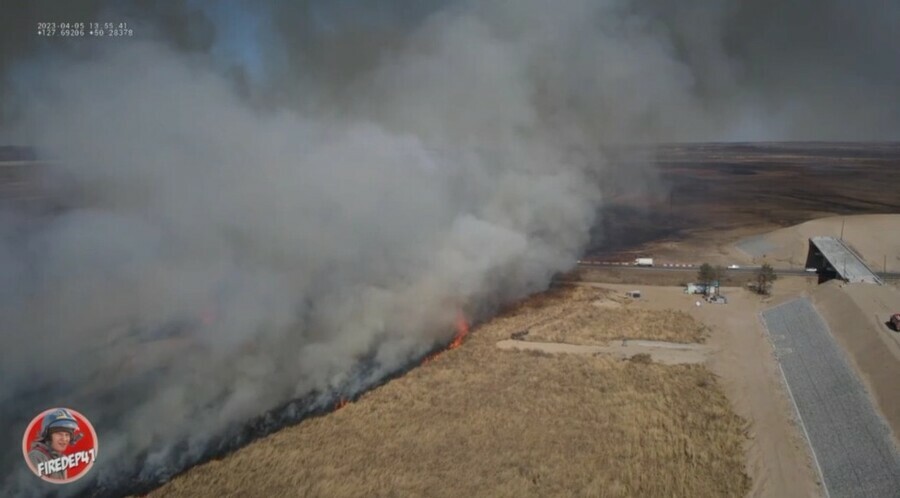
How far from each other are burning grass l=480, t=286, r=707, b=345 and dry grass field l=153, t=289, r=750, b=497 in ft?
11.0

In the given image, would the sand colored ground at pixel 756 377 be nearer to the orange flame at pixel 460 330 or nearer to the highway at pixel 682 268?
the highway at pixel 682 268

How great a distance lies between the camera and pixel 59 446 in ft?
41.7

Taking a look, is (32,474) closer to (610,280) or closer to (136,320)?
(136,320)

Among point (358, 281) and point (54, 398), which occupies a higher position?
point (358, 281)

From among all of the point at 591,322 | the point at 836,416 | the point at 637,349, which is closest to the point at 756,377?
the point at 836,416

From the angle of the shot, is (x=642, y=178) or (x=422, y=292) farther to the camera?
(x=642, y=178)

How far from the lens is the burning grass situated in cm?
2484

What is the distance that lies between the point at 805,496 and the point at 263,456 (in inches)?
571

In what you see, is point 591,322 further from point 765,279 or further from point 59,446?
point 59,446

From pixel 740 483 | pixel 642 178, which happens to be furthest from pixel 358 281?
pixel 642 178

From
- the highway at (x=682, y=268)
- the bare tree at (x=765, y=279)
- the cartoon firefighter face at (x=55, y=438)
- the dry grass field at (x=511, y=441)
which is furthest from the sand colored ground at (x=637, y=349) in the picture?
the cartoon firefighter face at (x=55, y=438)

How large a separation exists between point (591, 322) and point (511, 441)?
1172 cm

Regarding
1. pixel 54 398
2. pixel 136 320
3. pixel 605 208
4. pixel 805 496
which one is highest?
pixel 605 208

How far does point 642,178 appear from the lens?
238ft
